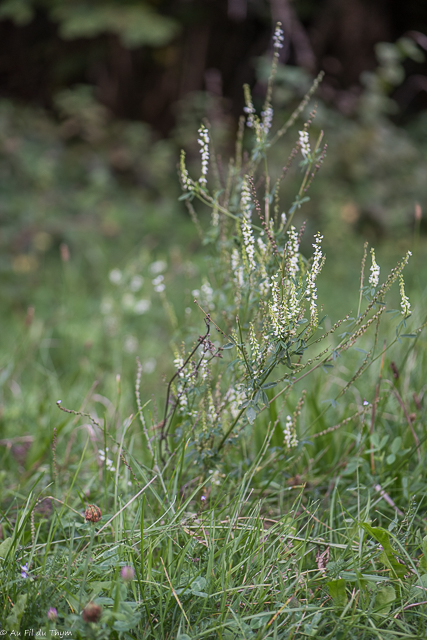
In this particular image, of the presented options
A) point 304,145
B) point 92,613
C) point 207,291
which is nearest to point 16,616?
point 92,613

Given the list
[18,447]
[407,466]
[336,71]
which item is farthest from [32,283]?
[336,71]

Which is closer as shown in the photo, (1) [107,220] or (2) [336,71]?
(1) [107,220]

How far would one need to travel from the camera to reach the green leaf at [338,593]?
111 cm

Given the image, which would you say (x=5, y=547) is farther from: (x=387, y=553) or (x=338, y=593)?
(x=387, y=553)

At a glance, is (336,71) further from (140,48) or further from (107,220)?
(107,220)

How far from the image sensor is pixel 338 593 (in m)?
1.11

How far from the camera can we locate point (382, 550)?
1.18 meters

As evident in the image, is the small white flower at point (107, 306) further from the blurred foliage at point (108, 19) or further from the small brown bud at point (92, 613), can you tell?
the blurred foliage at point (108, 19)

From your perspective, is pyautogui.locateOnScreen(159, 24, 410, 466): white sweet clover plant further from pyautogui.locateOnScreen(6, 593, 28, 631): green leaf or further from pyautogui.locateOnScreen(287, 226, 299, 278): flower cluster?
pyautogui.locateOnScreen(6, 593, 28, 631): green leaf

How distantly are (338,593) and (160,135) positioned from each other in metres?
6.40

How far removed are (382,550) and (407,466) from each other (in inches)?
16.5

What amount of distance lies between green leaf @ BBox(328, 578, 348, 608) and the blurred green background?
2349 millimetres

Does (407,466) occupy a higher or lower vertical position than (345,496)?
higher

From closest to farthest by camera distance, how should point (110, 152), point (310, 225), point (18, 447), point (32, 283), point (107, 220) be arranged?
point (18, 447) < point (32, 283) < point (107, 220) < point (310, 225) < point (110, 152)
